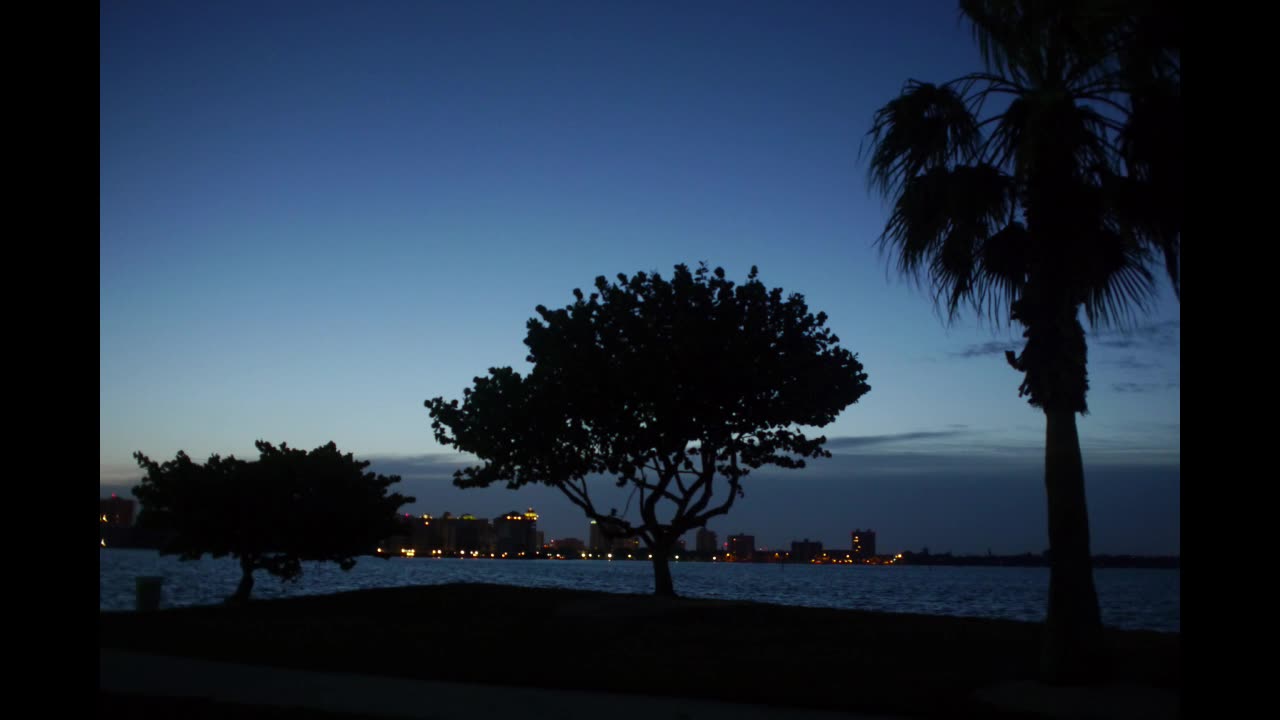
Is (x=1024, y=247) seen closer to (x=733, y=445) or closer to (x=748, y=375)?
(x=748, y=375)

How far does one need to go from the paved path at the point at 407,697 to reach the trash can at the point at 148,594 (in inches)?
447

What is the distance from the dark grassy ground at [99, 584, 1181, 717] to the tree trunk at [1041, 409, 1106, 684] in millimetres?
693

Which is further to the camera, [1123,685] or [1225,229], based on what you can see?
[1123,685]

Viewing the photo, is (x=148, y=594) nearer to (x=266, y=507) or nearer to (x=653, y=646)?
(x=266, y=507)

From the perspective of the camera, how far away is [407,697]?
1021 cm

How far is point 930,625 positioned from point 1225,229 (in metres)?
15.9

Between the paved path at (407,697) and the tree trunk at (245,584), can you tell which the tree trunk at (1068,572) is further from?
the tree trunk at (245,584)

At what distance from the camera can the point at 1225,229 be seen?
3.19 m

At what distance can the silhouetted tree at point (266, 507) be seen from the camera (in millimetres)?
24781

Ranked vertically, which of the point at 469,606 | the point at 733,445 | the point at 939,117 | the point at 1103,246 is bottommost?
the point at 469,606

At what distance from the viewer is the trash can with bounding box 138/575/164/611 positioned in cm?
2242

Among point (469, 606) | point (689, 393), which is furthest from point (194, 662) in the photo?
point (689, 393)

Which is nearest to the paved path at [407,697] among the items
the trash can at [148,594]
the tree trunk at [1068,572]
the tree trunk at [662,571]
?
the tree trunk at [1068,572]
